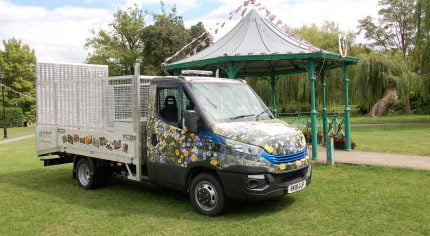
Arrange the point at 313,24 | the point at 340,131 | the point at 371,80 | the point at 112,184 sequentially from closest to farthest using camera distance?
the point at 112,184, the point at 340,131, the point at 371,80, the point at 313,24

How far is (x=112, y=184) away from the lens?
9867 mm

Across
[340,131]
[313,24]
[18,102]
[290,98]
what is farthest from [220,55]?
[18,102]

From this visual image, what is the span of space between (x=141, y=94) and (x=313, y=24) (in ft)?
114

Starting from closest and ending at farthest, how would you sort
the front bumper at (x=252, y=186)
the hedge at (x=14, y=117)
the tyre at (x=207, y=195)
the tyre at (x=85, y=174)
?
the front bumper at (x=252, y=186) → the tyre at (x=207, y=195) → the tyre at (x=85, y=174) → the hedge at (x=14, y=117)

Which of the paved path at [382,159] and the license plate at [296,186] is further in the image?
the paved path at [382,159]

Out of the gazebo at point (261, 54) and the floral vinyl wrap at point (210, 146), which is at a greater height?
the gazebo at point (261, 54)

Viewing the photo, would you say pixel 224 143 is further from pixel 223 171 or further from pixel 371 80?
pixel 371 80

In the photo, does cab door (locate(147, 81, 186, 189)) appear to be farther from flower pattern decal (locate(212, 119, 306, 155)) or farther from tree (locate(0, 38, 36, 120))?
tree (locate(0, 38, 36, 120))

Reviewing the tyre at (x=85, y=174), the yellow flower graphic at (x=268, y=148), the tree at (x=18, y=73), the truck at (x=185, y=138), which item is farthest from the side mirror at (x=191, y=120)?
the tree at (x=18, y=73)

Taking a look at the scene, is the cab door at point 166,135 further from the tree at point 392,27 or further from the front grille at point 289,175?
the tree at point 392,27

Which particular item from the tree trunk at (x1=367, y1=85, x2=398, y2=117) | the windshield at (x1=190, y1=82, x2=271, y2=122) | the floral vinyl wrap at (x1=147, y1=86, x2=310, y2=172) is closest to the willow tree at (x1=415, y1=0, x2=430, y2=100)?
the tree trunk at (x1=367, y1=85, x2=398, y2=117)

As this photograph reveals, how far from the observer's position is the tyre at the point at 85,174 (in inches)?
359

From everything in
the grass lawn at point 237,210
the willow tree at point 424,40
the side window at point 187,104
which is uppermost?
the willow tree at point 424,40

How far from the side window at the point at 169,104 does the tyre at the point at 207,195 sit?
3.56ft
